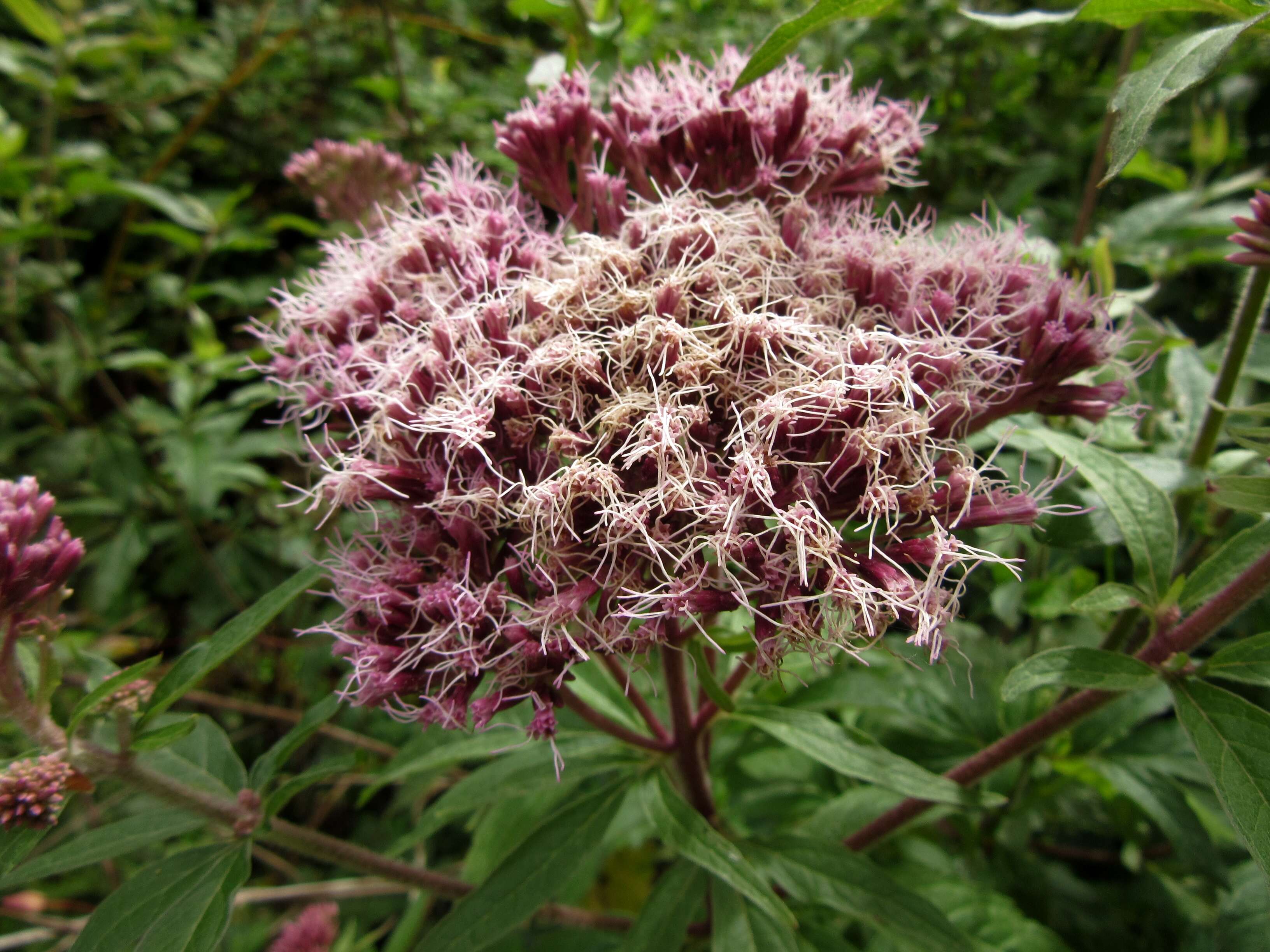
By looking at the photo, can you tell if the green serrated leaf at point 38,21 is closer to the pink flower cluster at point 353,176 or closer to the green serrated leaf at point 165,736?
the pink flower cluster at point 353,176

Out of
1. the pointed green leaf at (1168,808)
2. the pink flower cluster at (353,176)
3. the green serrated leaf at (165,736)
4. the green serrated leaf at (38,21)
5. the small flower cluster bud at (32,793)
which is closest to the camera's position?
the small flower cluster bud at (32,793)

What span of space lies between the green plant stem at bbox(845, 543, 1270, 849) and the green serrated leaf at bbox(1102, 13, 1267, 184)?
62 cm

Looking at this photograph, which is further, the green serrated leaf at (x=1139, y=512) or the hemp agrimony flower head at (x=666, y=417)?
the green serrated leaf at (x=1139, y=512)

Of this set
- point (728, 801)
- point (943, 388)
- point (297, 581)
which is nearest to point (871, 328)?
point (943, 388)

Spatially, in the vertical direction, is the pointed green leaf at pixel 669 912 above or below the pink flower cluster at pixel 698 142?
below

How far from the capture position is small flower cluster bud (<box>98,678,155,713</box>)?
1146 mm

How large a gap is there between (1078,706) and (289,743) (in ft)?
4.22

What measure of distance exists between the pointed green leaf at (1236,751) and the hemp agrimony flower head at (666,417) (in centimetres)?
34

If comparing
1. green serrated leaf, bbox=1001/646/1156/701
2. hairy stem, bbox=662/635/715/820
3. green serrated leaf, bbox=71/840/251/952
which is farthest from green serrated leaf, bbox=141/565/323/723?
green serrated leaf, bbox=1001/646/1156/701

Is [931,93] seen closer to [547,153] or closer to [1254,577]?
[547,153]

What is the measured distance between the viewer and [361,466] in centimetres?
114

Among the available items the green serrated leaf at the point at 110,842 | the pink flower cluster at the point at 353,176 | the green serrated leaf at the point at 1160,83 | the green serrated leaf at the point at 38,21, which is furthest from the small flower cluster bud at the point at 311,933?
the green serrated leaf at the point at 38,21

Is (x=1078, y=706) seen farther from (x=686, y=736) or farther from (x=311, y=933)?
(x=311, y=933)

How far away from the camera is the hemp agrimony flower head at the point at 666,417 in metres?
1.02
